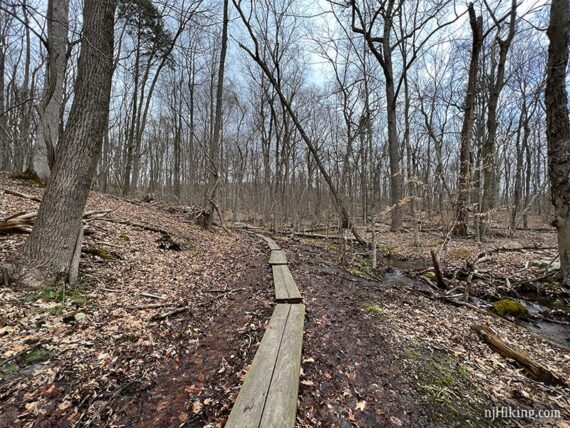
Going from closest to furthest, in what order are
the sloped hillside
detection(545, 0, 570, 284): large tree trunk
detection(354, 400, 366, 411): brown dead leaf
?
the sloped hillside → detection(354, 400, 366, 411): brown dead leaf → detection(545, 0, 570, 284): large tree trunk

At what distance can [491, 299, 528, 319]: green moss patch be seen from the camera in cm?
525

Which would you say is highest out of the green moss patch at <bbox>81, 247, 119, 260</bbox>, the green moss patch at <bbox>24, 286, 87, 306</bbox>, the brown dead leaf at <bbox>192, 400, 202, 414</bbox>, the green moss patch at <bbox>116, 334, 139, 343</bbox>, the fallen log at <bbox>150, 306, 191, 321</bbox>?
the green moss patch at <bbox>81, 247, 119, 260</bbox>

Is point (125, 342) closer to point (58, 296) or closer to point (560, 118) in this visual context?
point (58, 296)

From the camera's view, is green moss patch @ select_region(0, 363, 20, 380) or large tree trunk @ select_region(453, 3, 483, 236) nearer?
green moss patch @ select_region(0, 363, 20, 380)

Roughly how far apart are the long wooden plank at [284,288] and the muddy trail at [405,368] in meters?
0.27

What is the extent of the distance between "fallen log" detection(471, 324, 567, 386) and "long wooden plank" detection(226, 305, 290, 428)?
2919 mm

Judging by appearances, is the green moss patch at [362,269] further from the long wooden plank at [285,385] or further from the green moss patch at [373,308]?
the long wooden plank at [285,385]

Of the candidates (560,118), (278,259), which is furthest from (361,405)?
(560,118)

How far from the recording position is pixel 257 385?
2211mm

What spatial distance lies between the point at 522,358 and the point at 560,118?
17.5 ft

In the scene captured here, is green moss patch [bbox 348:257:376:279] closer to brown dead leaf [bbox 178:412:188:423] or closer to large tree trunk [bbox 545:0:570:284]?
large tree trunk [bbox 545:0:570:284]

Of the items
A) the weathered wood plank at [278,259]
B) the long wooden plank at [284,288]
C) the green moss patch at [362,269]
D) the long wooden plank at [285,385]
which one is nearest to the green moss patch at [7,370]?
the long wooden plank at [285,385]

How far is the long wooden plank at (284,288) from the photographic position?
4.25 metres

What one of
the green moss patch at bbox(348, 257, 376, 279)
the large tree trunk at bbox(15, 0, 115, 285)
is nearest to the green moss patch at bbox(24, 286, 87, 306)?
the large tree trunk at bbox(15, 0, 115, 285)
